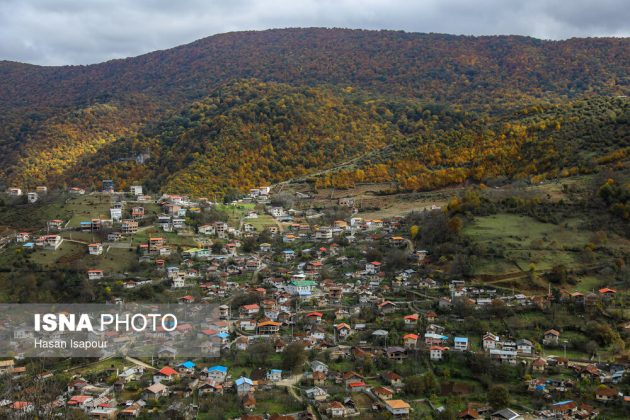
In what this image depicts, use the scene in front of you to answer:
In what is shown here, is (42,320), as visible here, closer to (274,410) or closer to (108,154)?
(274,410)

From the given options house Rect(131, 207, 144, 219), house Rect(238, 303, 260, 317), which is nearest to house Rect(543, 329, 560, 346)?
house Rect(238, 303, 260, 317)

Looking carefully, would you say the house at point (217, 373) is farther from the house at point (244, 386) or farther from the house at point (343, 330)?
the house at point (343, 330)

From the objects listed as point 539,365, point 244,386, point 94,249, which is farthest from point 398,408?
point 94,249

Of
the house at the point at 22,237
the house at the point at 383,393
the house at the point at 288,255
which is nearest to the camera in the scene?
the house at the point at 383,393

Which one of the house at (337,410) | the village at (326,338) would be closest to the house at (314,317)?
the village at (326,338)

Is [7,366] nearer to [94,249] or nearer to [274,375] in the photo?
[274,375]

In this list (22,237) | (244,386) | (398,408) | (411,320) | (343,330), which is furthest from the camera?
(22,237)
